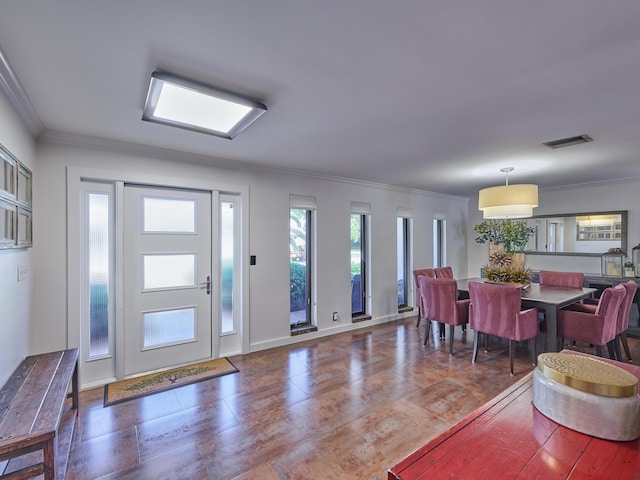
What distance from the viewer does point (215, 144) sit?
3.06m

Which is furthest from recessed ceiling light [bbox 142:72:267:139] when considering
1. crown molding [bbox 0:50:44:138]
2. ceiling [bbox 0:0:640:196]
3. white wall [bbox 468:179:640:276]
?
white wall [bbox 468:179:640:276]

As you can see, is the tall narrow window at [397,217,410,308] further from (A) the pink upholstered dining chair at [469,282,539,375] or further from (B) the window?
(B) the window

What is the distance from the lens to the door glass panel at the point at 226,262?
3705 mm

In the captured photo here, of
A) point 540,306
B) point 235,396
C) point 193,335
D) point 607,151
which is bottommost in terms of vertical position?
point 235,396

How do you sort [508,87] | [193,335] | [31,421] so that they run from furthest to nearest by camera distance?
1. [193,335]
2. [508,87]
3. [31,421]

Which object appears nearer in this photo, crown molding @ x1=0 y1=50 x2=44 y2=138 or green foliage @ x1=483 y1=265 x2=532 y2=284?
crown molding @ x1=0 y1=50 x2=44 y2=138

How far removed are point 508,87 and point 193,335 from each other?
11.8 ft

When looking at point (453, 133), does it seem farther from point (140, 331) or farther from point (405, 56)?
point (140, 331)

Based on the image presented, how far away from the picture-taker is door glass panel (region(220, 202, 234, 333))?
3705 millimetres

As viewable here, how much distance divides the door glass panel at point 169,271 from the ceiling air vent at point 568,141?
12.5 feet

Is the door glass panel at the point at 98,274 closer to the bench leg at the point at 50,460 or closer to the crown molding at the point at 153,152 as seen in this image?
the crown molding at the point at 153,152

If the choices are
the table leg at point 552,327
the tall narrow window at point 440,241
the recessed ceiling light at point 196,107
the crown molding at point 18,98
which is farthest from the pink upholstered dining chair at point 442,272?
the crown molding at point 18,98

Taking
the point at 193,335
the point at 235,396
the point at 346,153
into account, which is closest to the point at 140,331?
the point at 193,335

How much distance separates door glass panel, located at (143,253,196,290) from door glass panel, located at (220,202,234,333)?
36cm
